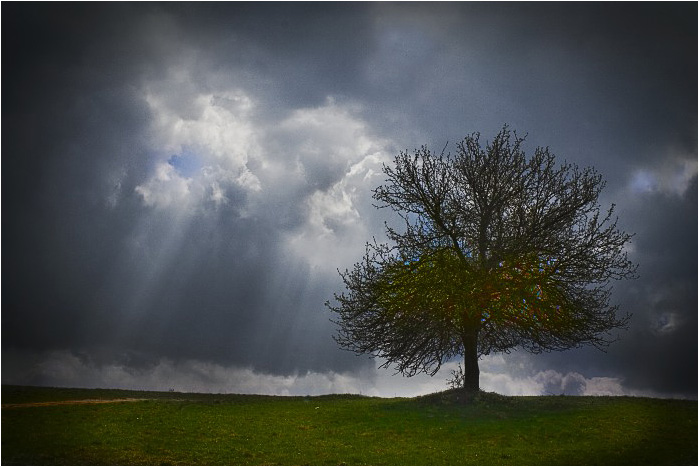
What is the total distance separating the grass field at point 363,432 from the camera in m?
19.1

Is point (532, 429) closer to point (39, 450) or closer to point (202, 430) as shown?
point (202, 430)

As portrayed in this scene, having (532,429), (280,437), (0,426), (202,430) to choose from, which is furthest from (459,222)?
(0,426)

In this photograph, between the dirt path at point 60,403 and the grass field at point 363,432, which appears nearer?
the grass field at point 363,432

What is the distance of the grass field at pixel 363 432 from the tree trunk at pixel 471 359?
4.42 ft

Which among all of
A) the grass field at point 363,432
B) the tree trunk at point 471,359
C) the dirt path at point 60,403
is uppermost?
the tree trunk at point 471,359

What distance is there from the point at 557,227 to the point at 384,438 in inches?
584

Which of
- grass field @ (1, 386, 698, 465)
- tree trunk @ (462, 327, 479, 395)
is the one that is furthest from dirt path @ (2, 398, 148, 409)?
tree trunk @ (462, 327, 479, 395)

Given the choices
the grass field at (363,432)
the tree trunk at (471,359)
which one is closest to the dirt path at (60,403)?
the grass field at (363,432)

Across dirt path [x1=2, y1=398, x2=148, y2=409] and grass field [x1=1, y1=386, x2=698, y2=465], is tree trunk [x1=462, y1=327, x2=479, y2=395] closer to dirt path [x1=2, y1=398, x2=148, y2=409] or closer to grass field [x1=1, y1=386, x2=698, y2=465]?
grass field [x1=1, y1=386, x2=698, y2=465]

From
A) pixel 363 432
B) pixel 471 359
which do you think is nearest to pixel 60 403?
pixel 363 432

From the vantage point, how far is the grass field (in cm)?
1906

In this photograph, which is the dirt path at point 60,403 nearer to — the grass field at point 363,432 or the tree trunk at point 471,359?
the grass field at point 363,432

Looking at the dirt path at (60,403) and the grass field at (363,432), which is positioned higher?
the dirt path at (60,403)

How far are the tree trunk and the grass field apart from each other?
1348 mm
